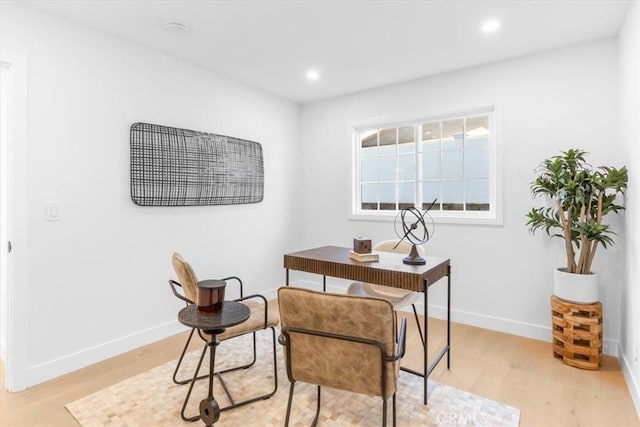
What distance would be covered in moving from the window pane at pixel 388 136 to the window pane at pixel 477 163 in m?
0.85

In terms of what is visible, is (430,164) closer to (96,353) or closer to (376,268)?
(376,268)

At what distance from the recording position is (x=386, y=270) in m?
2.18

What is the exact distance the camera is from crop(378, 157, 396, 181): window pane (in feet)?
13.3

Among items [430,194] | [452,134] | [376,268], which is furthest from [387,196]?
[376,268]

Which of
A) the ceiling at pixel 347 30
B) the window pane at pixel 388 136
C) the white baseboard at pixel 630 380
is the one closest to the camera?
the white baseboard at pixel 630 380

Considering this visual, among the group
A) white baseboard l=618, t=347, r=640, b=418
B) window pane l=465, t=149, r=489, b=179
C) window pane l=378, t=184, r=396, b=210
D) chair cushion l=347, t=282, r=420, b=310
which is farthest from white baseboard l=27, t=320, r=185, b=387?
white baseboard l=618, t=347, r=640, b=418

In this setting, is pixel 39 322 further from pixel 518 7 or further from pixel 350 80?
pixel 518 7

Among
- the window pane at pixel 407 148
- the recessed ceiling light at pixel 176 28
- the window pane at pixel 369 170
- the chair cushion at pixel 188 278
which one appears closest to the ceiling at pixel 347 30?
the recessed ceiling light at pixel 176 28

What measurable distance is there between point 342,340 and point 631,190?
2.21 m

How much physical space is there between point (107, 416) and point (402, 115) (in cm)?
359

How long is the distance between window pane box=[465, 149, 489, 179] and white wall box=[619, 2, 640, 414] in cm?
105

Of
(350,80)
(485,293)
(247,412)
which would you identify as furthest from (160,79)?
(485,293)

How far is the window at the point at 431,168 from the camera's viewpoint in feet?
11.4

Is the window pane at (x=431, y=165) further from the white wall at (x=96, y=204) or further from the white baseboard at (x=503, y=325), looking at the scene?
the white wall at (x=96, y=204)
